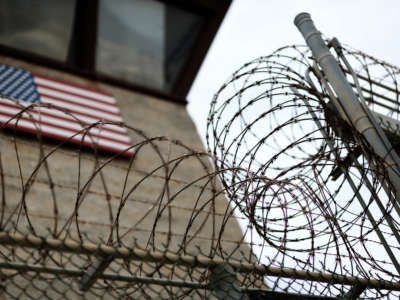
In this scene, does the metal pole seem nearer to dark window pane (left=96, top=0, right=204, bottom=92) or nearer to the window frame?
the window frame

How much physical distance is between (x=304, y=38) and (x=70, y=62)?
563cm

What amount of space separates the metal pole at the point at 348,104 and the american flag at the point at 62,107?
332 cm

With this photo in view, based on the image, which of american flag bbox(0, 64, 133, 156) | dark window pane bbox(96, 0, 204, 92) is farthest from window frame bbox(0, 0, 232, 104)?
american flag bbox(0, 64, 133, 156)

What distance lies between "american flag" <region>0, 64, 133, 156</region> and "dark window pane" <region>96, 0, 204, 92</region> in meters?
1.30

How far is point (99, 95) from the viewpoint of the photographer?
8.59 m

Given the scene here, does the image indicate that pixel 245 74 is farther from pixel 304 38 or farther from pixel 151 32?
pixel 151 32

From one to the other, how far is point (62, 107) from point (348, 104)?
4652 mm

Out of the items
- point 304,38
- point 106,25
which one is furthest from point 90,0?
point 304,38

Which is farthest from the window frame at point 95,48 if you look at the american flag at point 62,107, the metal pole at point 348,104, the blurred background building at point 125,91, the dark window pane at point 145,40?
the metal pole at point 348,104

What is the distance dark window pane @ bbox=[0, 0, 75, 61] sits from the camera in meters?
8.89

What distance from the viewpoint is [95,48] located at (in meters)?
9.60

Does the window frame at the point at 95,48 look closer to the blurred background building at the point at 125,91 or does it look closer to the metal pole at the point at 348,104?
the blurred background building at the point at 125,91

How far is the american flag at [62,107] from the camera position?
725 centimetres

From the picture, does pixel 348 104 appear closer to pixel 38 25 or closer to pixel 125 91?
pixel 125 91
